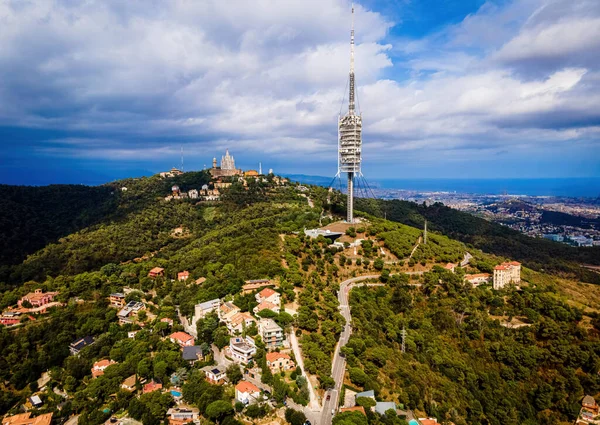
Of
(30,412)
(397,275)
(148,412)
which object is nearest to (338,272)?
(397,275)

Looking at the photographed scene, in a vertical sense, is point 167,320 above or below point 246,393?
above

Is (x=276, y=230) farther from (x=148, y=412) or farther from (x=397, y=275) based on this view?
(x=148, y=412)

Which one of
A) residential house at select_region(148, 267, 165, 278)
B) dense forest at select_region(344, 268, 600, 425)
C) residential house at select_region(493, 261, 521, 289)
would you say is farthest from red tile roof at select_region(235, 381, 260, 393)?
residential house at select_region(493, 261, 521, 289)

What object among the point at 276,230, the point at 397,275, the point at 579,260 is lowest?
the point at 579,260

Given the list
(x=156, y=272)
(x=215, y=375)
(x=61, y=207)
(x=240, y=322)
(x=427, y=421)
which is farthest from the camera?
(x=61, y=207)

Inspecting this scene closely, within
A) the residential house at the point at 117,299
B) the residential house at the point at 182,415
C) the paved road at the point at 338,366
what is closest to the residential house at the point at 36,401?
the residential house at the point at 182,415

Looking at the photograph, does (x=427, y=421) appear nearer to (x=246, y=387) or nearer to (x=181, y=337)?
(x=246, y=387)

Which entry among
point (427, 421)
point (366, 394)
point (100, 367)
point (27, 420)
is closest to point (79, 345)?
point (100, 367)
